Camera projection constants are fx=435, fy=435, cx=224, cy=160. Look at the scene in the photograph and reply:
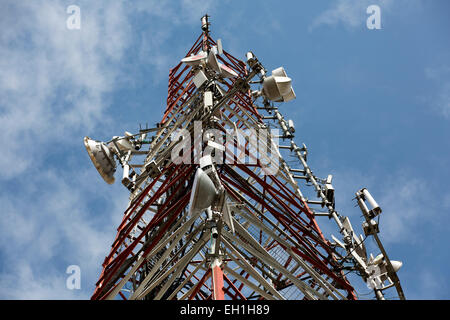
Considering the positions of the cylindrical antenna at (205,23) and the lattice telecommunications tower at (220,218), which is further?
the cylindrical antenna at (205,23)

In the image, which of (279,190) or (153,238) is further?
(279,190)

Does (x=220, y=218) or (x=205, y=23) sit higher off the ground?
(x=205, y=23)

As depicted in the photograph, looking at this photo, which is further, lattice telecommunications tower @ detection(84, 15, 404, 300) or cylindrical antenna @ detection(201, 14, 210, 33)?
cylindrical antenna @ detection(201, 14, 210, 33)

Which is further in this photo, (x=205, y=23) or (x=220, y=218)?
(x=205, y=23)

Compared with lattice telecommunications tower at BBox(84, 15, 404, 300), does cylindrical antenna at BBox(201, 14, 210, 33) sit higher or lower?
higher

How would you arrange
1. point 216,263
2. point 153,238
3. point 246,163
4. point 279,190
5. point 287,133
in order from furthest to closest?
point 287,133, point 279,190, point 246,163, point 153,238, point 216,263

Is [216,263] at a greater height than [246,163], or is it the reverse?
[246,163]

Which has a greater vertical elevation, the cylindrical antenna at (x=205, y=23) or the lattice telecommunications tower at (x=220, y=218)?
the cylindrical antenna at (x=205, y=23)
